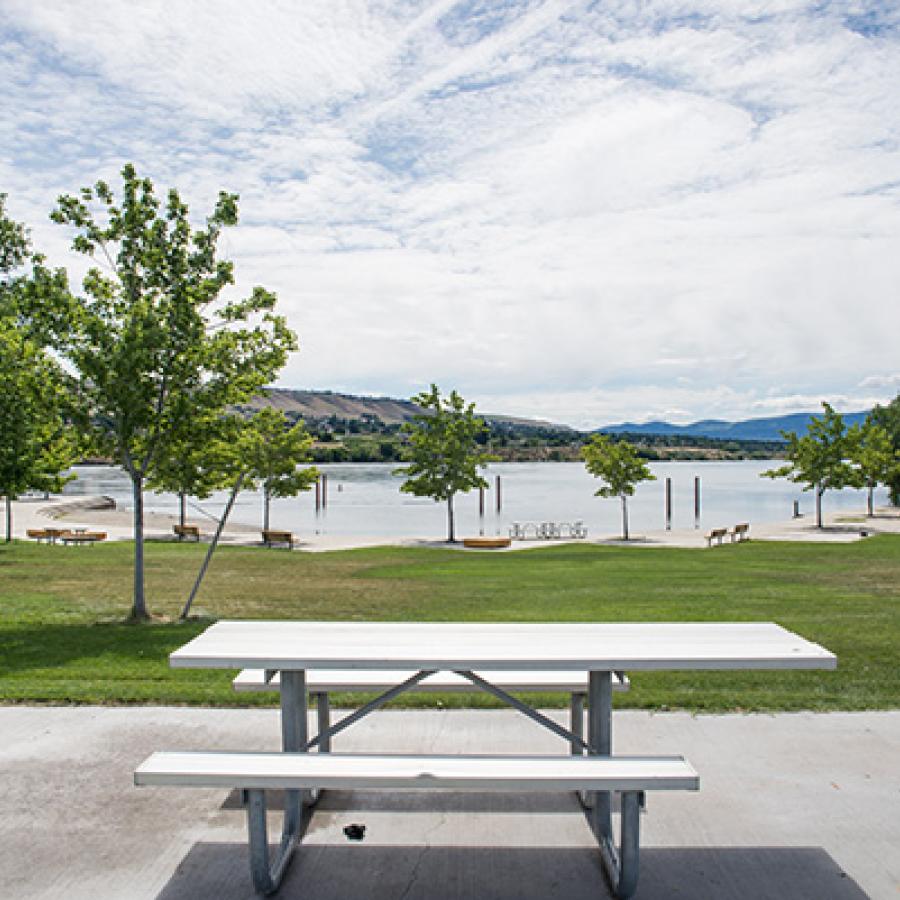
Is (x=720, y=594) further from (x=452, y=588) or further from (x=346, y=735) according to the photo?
(x=346, y=735)

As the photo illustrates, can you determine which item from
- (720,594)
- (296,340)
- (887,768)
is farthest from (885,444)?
(887,768)

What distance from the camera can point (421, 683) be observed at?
469cm

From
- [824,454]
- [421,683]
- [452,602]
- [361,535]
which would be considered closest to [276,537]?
[361,535]

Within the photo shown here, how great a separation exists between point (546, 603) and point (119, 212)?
293 inches

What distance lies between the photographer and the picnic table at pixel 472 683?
3.38 meters

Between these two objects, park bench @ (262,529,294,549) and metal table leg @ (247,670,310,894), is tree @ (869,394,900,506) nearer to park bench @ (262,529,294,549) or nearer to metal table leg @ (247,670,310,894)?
park bench @ (262,529,294,549)

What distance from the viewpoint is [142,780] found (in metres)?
3.39

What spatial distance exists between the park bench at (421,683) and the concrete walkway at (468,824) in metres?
0.52

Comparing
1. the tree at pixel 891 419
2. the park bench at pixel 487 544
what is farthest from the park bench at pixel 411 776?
the tree at pixel 891 419

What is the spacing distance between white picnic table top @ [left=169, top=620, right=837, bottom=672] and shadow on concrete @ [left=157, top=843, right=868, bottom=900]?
0.83 meters

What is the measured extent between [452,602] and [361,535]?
28385 mm

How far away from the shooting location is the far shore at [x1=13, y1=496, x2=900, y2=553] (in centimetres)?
3234

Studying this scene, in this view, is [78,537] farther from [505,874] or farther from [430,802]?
[505,874]

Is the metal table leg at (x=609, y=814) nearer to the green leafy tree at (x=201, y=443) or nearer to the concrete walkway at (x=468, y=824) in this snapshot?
the concrete walkway at (x=468, y=824)
